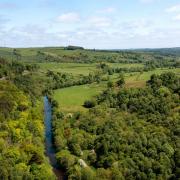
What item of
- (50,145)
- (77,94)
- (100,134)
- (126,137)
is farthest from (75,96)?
(126,137)

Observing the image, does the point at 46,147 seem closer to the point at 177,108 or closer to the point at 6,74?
the point at 177,108

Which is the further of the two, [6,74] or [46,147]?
[6,74]

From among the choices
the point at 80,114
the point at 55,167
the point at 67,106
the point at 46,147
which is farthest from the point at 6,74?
the point at 55,167

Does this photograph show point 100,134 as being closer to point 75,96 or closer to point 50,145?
point 50,145

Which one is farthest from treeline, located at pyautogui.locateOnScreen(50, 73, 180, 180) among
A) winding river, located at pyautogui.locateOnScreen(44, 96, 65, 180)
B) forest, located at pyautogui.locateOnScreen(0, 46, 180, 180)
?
winding river, located at pyautogui.locateOnScreen(44, 96, 65, 180)

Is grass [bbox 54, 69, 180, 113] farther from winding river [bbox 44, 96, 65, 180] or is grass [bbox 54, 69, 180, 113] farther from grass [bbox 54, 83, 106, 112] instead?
winding river [bbox 44, 96, 65, 180]
